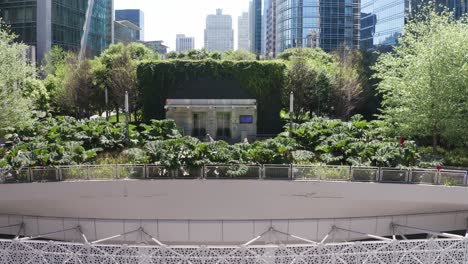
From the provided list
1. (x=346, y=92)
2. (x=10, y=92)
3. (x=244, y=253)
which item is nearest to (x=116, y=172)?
(x=10, y=92)

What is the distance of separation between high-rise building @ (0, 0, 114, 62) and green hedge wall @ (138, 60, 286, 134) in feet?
74.9

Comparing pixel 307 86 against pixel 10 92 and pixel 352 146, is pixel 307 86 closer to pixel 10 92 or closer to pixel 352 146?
pixel 352 146

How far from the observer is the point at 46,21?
1831 inches

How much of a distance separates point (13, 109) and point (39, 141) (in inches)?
64.8

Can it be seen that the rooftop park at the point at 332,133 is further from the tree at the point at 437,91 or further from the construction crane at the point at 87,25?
the construction crane at the point at 87,25

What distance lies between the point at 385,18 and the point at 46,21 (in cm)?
4490

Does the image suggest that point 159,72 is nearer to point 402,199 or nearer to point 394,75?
point 394,75

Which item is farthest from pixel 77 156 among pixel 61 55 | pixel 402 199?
pixel 61 55

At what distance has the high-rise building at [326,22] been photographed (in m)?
85.8

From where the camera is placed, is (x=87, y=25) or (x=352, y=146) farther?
(x=87, y=25)

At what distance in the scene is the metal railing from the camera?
14.9m

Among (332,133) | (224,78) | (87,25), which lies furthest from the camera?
(87,25)

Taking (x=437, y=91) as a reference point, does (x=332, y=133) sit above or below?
below

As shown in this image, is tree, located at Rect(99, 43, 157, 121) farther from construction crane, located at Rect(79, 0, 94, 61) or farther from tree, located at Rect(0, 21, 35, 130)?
construction crane, located at Rect(79, 0, 94, 61)
